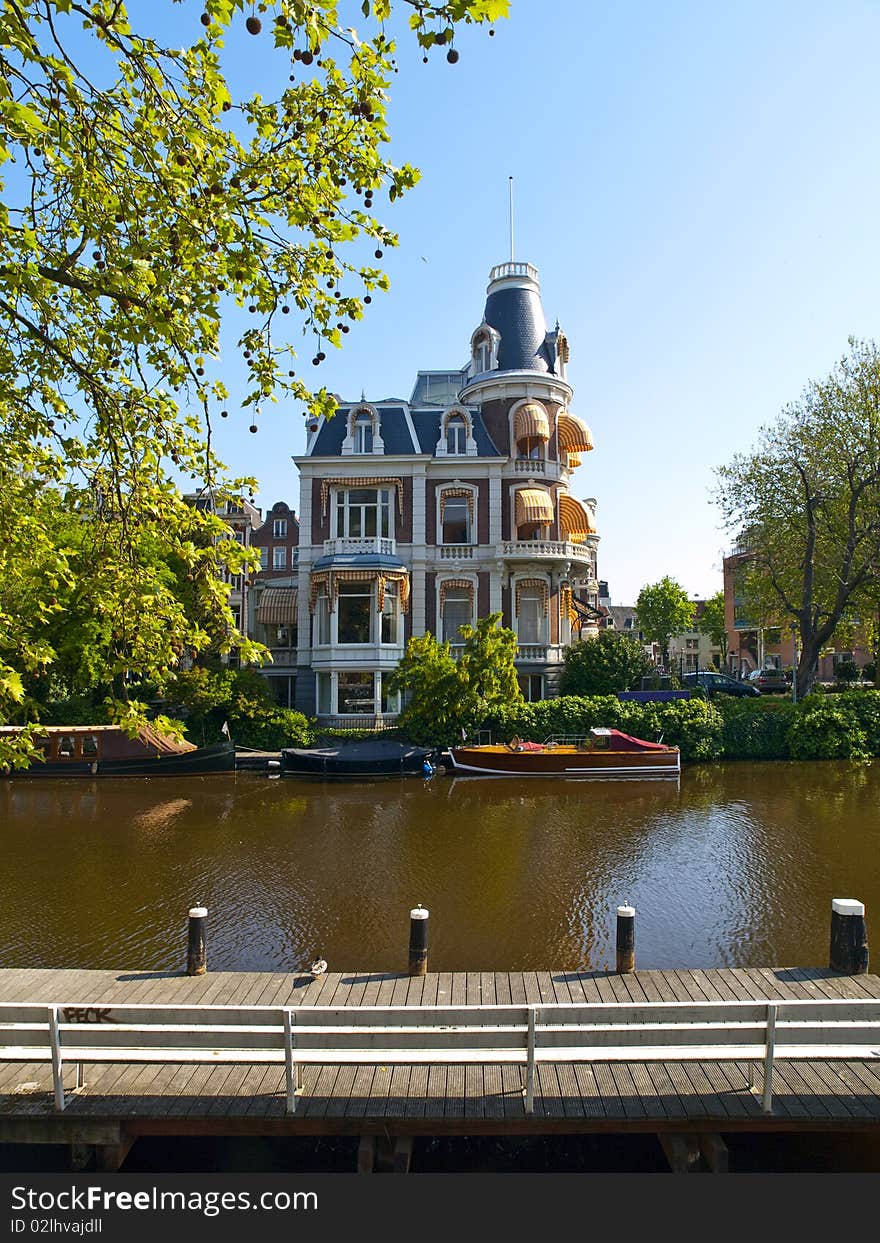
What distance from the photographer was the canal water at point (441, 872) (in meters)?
11.5

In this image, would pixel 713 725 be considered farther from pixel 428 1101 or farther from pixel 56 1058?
pixel 56 1058

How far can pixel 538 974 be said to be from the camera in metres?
9.35

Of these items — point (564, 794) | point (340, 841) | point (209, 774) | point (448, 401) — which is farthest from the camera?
point (448, 401)

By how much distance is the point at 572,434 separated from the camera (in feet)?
122

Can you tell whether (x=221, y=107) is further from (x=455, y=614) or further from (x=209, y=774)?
(x=455, y=614)

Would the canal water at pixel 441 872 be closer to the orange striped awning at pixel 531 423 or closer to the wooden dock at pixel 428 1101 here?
the wooden dock at pixel 428 1101

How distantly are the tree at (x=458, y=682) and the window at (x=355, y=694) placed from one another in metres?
3.58

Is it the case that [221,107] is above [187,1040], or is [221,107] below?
above

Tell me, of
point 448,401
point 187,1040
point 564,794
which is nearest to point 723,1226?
point 187,1040

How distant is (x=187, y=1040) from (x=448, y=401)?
39.9m

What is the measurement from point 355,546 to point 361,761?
11.3 metres

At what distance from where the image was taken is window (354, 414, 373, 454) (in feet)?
117

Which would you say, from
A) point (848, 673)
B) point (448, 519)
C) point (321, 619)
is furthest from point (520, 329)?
point (848, 673)

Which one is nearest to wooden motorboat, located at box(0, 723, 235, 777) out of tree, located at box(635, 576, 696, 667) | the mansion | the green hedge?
the mansion
